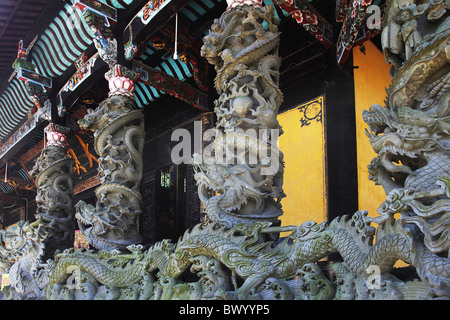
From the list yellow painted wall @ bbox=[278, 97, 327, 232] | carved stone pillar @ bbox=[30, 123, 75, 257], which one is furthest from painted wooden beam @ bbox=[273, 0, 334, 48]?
carved stone pillar @ bbox=[30, 123, 75, 257]

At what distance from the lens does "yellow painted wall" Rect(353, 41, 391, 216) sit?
5.64 meters

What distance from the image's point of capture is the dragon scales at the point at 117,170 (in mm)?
5172

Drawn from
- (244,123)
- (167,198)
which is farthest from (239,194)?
(167,198)

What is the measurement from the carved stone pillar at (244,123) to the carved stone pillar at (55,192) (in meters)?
4.08

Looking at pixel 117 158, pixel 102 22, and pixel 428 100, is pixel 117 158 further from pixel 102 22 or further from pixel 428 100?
pixel 428 100

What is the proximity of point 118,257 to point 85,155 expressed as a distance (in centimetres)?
694

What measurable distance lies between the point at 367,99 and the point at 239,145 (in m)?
3.09

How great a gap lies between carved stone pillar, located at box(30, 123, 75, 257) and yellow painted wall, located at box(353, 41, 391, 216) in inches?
183

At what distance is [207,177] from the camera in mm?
3715

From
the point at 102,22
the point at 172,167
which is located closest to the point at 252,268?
the point at 102,22
